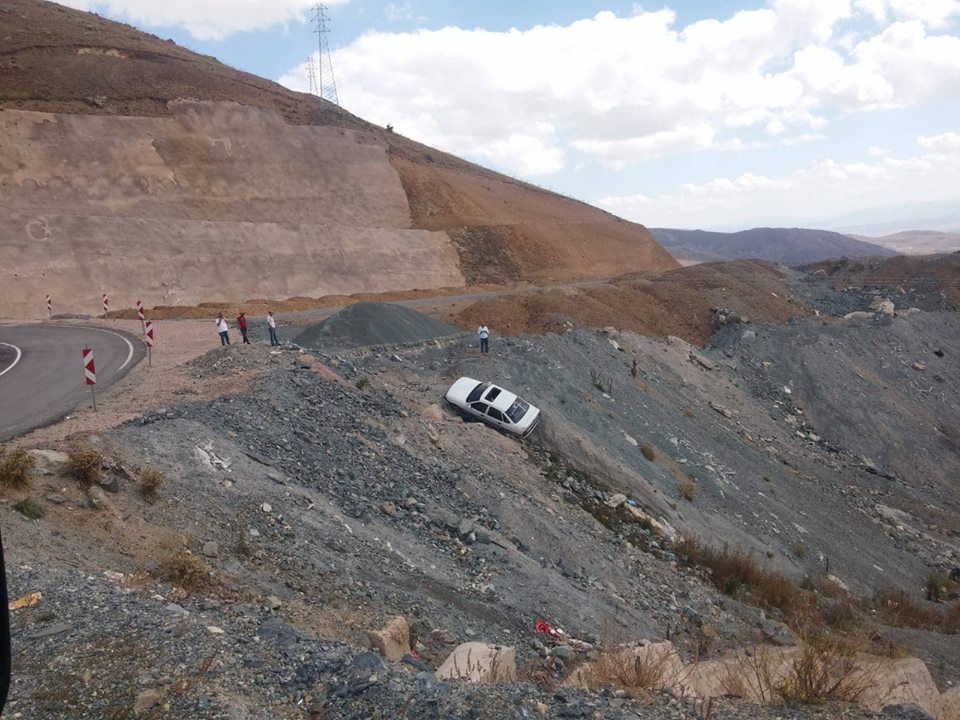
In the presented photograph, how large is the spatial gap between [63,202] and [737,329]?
3912 centimetres

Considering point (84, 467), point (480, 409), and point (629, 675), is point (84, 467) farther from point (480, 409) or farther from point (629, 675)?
point (480, 409)

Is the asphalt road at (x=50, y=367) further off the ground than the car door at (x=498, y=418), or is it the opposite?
the asphalt road at (x=50, y=367)

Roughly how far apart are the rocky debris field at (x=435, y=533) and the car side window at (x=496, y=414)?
2.16 feet

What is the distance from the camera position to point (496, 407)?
18000 millimetres

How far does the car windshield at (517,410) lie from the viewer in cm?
1803

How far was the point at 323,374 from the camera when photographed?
16.5 meters

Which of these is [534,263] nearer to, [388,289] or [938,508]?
[388,289]

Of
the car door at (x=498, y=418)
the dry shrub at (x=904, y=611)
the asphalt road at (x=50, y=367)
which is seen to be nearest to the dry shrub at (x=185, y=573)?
the asphalt road at (x=50, y=367)

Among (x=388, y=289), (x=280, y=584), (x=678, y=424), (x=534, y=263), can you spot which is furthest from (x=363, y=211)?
(x=280, y=584)

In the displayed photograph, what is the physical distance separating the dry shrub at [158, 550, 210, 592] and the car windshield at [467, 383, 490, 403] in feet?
34.8

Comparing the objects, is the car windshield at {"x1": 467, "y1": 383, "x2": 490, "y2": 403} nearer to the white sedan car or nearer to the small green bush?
the white sedan car

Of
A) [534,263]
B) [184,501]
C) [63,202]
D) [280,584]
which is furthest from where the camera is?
[534,263]

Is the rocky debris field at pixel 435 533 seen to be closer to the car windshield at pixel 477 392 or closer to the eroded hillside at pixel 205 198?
the car windshield at pixel 477 392

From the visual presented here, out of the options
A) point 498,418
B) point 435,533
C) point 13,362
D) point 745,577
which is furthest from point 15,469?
point 745,577
